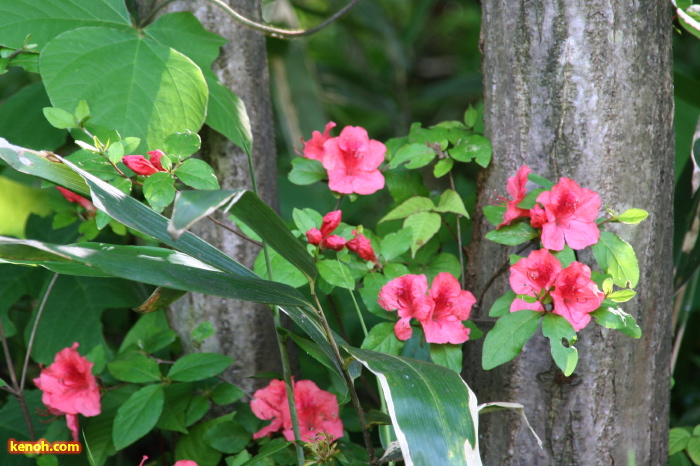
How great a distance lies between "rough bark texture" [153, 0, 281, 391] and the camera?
1167 mm

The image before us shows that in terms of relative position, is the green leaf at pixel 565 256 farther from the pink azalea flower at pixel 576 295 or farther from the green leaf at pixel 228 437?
the green leaf at pixel 228 437

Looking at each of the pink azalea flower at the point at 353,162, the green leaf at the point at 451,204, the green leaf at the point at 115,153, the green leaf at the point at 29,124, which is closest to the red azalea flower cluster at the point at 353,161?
the pink azalea flower at the point at 353,162

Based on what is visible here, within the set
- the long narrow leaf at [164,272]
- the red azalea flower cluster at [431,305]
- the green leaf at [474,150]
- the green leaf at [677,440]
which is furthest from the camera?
the green leaf at [677,440]

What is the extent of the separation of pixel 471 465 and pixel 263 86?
0.84m

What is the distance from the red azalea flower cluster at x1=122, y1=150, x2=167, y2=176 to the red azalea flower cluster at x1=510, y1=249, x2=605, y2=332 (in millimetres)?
509

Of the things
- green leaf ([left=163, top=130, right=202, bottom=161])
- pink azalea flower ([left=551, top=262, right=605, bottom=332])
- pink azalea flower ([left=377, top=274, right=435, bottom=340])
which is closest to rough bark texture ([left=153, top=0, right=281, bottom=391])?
green leaf ([left=163, top=130, right=202, bottom=161])

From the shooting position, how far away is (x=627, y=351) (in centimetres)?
96

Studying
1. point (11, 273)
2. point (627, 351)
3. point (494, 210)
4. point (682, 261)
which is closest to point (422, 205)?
point (494, 210)

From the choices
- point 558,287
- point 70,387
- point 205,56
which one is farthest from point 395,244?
point 70,387

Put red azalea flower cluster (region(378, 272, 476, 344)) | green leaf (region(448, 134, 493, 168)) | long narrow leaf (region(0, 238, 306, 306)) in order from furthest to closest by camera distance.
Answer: green leaf (region(448, 134, 493, 168)) < red azalea flower cluster (region(378, 272, 476, 344)) < long narrow leaf (region(0, 238, 306, 306))

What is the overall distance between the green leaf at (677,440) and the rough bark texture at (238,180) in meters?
0.74

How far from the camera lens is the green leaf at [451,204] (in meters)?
0.99

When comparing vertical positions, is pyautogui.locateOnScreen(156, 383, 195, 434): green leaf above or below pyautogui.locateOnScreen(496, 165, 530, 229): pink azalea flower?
below

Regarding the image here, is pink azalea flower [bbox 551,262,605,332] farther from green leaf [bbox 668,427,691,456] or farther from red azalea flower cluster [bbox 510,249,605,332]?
green leaf [bbox 668,427,691,456]
